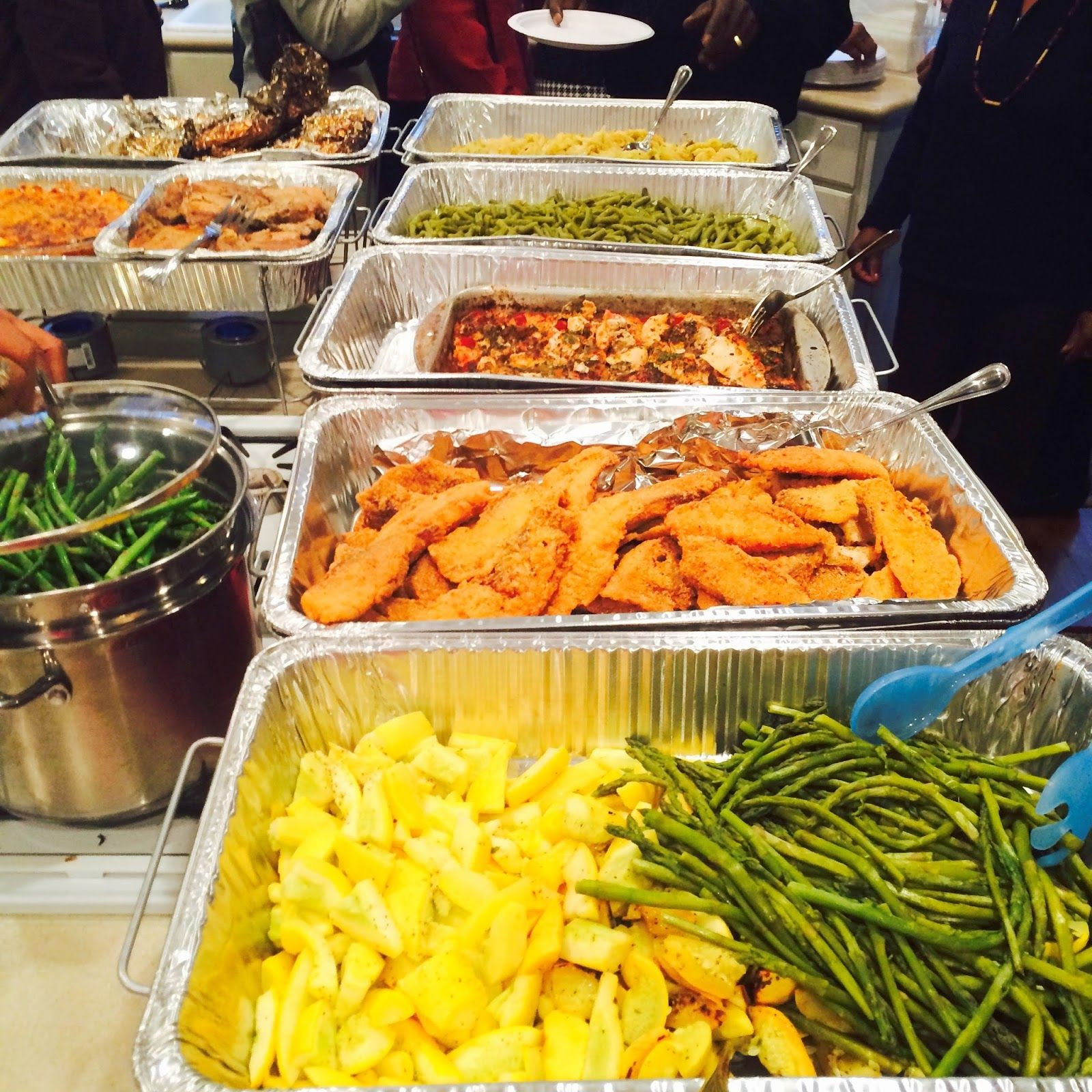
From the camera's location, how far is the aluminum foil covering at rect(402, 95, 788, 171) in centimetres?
486

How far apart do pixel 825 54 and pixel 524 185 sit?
201cm

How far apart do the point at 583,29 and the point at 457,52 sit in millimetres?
803

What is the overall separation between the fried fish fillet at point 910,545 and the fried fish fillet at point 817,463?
0.06 m

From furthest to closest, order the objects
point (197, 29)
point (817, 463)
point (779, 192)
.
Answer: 1. point (197, 29)
2. point (779, 192)
3. point (817, 463)

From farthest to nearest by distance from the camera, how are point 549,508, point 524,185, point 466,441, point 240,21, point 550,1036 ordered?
point 240,21 → point 524,185 → point 466,441 → point 549,508 → point 550,1036

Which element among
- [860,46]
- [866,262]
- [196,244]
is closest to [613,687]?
[196,244]

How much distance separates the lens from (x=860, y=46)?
6051mm

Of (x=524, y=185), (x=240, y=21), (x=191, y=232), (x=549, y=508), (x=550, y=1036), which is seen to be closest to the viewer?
(x=550, y=1036)

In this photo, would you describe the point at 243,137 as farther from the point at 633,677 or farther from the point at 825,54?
the point at 633,677

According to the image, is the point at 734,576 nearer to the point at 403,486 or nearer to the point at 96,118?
the point at 403,486

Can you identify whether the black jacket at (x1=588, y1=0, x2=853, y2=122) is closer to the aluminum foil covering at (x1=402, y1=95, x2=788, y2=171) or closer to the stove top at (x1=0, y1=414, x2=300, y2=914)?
the aluminum foil covering at (x1=402, y1=95, x2=788, y2=171)

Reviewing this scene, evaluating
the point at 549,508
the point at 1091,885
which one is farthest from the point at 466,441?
the point at 1091,885

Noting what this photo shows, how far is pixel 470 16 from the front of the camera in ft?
16.4

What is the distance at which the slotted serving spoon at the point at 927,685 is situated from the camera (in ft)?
5.09
